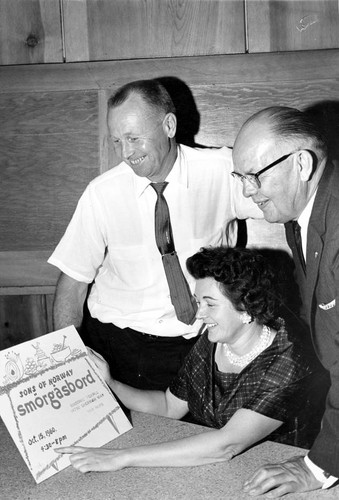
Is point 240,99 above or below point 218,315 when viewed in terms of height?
above

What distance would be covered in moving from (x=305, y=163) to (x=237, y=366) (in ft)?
2.29

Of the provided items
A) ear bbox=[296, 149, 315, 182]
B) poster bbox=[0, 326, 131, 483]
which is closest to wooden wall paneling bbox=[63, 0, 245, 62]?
ear bbox=[296, 149, 315, 182]

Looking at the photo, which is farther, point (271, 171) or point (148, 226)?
point (148, 226)

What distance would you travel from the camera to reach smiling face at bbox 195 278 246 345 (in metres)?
2.02

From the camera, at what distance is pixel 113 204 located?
2.57m

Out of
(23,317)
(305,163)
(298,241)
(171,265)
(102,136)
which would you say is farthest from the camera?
(23,317)

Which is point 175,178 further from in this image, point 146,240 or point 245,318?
point 245,318

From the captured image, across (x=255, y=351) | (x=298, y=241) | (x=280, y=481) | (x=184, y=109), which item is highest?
(x=184, y=109)

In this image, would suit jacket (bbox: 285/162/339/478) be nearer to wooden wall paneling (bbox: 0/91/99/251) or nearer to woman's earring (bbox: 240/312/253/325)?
woman's earring (bbox: 240/312/253/325)

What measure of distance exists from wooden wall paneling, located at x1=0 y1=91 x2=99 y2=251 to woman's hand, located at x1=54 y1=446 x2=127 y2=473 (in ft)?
4.79

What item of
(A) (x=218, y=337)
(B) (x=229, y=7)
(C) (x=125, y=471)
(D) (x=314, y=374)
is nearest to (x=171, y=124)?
(B) (x=229, y=7)

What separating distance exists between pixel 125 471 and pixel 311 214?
30.0 inches

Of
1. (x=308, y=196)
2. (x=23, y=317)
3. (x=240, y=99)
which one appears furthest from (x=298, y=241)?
(x=23, y=317)

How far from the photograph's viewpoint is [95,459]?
1660mm
